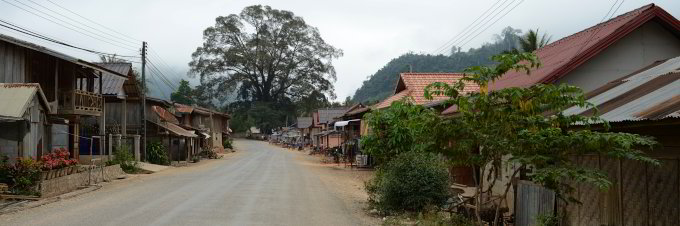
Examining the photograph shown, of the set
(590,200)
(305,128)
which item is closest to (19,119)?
(590,200)

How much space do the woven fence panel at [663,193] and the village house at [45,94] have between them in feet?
55.5

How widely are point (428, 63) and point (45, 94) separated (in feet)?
192

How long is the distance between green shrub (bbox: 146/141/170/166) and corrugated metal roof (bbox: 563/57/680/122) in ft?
103

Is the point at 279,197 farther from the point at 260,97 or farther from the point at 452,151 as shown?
the point at 260,97

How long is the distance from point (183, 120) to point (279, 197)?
44257 mm

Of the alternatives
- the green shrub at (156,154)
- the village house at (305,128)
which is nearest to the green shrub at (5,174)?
the green shrub at (156,154)

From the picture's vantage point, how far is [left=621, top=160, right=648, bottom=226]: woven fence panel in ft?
25.4

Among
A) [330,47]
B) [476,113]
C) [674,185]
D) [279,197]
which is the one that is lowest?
[279,197]

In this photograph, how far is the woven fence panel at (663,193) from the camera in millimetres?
7191

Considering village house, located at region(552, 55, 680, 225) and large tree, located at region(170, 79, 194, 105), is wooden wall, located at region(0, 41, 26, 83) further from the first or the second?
large tree, located at region(170, 79, 194, 105)

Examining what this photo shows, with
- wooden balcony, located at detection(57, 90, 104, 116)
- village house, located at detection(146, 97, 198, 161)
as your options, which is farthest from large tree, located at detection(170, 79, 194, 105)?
wooden balcony, located at detection(57, 90, 104, 116)

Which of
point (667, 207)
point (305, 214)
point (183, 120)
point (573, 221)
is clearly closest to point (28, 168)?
point (305, 214)

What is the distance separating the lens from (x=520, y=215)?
1067 cm

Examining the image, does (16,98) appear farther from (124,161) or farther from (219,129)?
(219,129)
